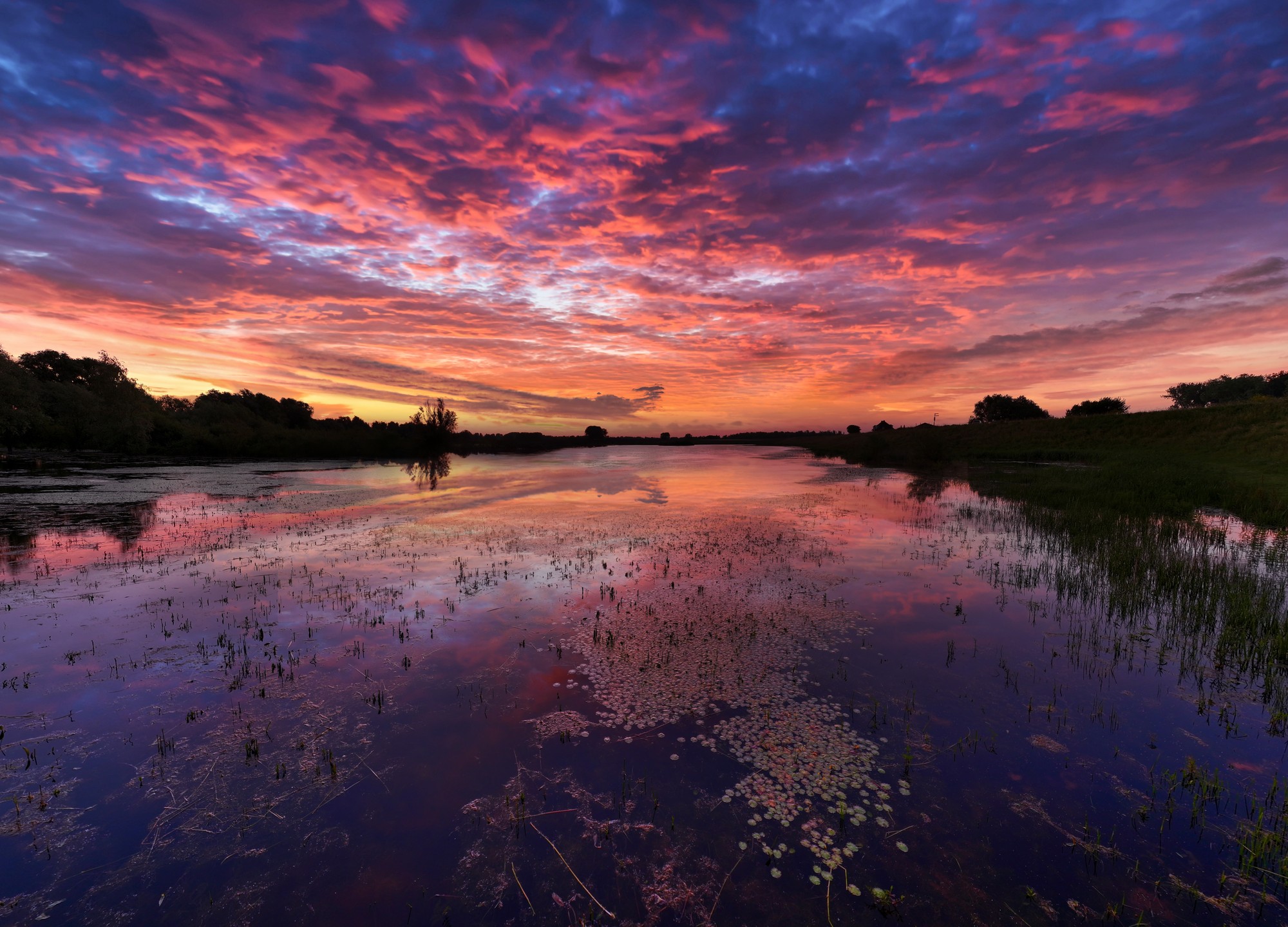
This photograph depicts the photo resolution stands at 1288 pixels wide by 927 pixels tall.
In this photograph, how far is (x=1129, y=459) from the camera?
43.4m

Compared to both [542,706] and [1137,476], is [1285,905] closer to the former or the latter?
[542,706]

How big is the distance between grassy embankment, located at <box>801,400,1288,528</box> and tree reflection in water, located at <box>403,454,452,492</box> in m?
44.7

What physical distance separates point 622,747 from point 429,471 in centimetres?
5434

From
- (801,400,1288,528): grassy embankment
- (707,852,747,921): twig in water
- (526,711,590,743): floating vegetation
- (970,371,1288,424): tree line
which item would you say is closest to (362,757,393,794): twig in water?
(526,711,590,743): floating vegetation

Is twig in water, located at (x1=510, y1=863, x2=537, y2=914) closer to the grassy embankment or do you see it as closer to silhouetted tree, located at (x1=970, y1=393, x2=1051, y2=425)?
the grassy embankment

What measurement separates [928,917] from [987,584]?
40.6ft

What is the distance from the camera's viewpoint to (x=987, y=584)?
46.2 feet

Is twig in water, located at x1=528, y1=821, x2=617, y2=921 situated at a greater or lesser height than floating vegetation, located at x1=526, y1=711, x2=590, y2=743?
lesser

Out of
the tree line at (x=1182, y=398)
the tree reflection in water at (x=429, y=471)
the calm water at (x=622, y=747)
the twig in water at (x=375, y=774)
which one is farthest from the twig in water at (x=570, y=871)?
the tree line at (x=1182, y=398)

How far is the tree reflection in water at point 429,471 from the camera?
140ft

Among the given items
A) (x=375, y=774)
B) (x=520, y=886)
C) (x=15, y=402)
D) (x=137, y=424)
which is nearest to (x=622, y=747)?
(x=520, y=886)

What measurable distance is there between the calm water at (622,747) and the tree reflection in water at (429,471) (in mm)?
26675

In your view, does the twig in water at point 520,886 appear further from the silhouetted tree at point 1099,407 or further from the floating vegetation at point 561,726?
the silhouetted tree at point 1099,407

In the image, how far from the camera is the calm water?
4.70 m
